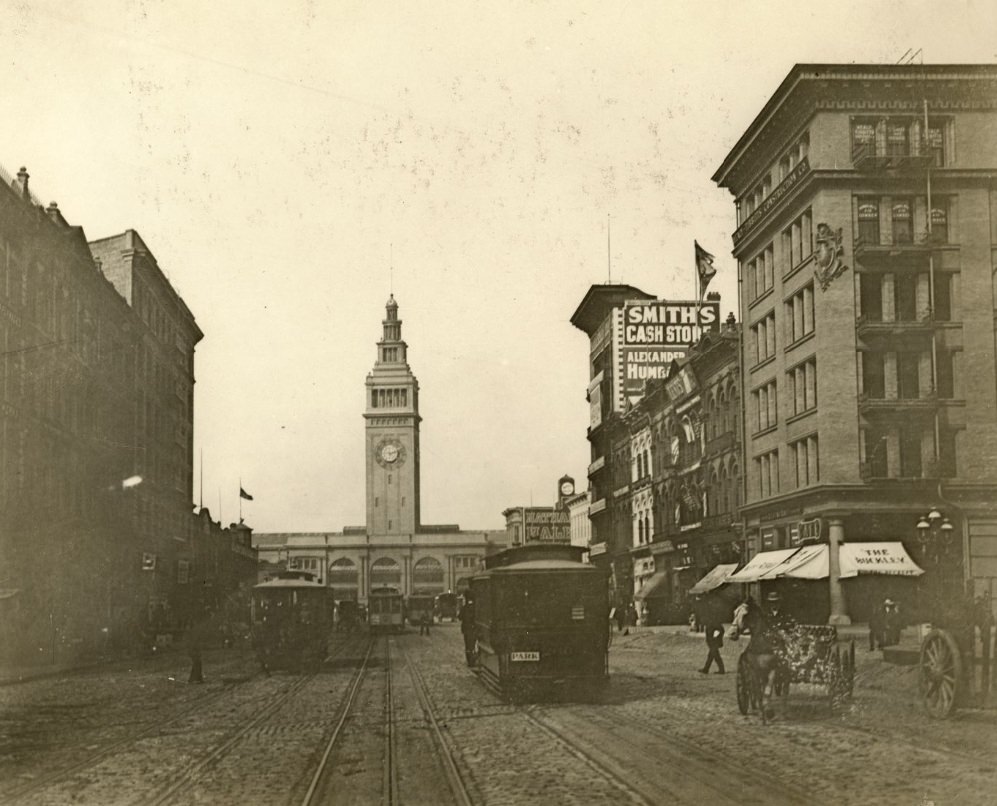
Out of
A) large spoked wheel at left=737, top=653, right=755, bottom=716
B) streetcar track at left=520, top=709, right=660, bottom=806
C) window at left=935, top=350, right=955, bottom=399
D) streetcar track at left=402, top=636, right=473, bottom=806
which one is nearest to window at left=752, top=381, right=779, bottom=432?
window at left=935, top=350, right=955, bottom=399

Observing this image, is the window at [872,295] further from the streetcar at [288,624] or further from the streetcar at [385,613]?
the streetcar at [385,613]

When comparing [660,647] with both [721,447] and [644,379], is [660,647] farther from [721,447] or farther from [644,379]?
[644,379]

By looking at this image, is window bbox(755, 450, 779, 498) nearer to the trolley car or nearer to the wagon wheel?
the wagon wheel

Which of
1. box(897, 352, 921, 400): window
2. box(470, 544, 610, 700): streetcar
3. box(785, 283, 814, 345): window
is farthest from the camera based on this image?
box(785, 283, 814, 345): window

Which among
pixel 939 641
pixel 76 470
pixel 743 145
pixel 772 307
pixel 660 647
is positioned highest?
pixel 743 145

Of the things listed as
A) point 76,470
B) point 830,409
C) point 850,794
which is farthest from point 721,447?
point 850,794

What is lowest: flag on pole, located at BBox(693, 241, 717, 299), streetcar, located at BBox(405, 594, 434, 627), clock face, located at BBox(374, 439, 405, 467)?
streetcar, located at BBox(405, 594, 434, 627)
